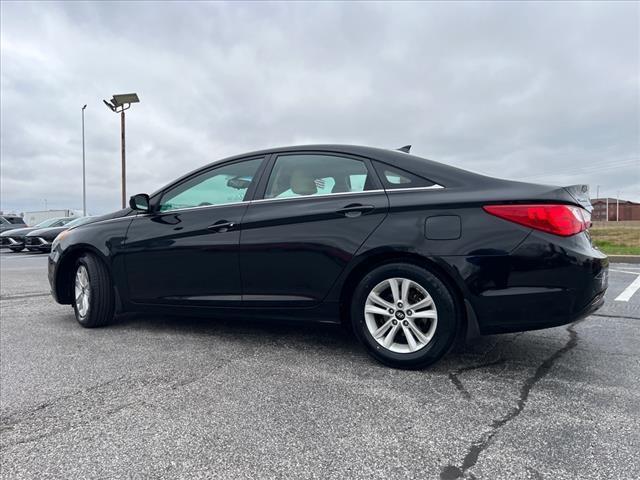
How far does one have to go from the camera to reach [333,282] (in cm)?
298

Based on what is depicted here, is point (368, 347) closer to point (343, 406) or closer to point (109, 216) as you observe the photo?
point (343, 406)

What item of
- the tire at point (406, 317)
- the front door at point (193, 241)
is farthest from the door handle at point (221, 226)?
the tire at point (406, 317)

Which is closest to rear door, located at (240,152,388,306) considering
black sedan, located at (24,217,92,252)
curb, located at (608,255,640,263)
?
curb, located at (608,255,640,263)

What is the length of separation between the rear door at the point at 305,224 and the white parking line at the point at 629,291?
388 centimetres

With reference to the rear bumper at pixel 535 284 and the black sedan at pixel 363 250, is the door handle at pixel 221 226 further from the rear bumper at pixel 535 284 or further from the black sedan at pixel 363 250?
the rear bumper at pixel 535 284

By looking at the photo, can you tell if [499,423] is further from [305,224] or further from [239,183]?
[239,183]

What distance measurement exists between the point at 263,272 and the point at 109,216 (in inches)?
70.9

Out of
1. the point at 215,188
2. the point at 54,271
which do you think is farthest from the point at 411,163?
the point at 54,271

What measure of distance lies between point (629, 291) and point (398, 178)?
4525 mm

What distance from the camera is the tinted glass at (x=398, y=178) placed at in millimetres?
2855

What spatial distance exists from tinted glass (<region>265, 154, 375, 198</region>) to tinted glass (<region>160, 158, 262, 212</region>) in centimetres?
23

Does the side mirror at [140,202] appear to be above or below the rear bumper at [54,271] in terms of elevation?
above

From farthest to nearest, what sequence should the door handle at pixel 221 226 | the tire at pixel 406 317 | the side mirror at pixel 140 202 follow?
the side mirror at pixel 140 202
the door handle at pixel 221 226
the tire at pixel 406 317

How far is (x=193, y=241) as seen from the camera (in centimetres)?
350
